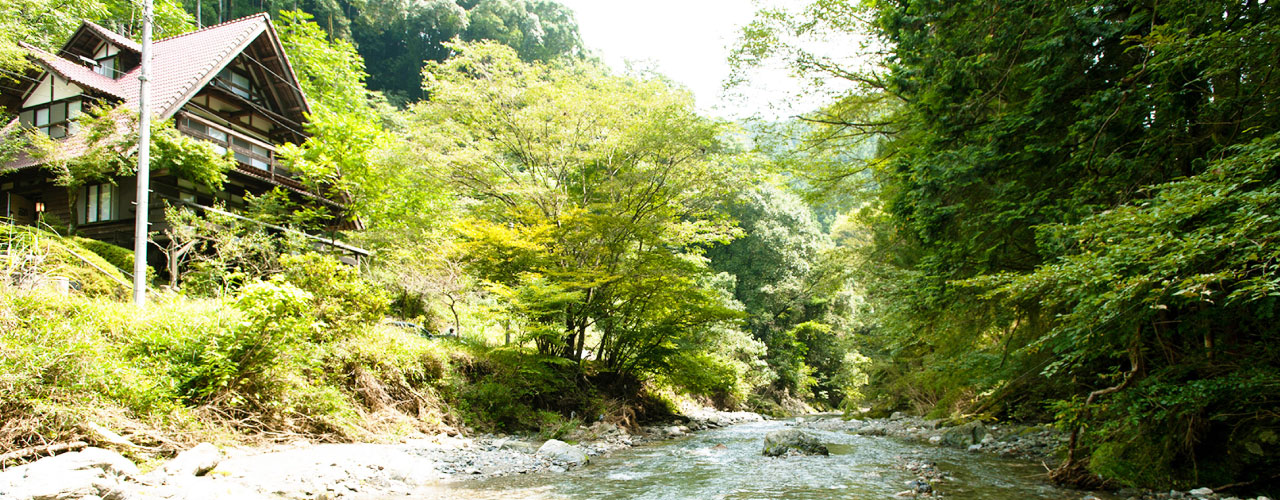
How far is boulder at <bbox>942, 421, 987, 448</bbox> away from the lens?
11.5 metres

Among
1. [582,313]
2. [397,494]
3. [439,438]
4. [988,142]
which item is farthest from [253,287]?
[988,142]

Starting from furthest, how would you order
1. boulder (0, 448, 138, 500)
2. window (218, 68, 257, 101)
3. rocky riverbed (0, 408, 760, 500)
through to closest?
window (218, 68, 257, 101) → rocky riverbed (0, 408, 760, 500) → boulder (0, 448, 138, 500)

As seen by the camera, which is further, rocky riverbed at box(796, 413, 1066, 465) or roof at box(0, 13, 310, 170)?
roof at box(0, 13, 310, 170)

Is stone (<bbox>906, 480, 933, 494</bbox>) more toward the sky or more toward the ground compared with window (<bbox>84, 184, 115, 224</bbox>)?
more toward the ground

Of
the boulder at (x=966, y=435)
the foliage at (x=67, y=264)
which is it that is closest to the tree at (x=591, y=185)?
the boulder at (x=966, y=435)

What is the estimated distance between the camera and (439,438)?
405 inches

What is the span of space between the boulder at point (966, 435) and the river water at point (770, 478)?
64 centimetres

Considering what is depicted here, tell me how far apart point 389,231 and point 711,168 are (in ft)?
28.9

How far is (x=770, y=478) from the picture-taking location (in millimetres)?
8391

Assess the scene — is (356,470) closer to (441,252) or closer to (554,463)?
(554,463)

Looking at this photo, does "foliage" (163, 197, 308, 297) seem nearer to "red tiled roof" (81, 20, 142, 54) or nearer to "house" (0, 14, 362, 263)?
"house" (0, 14, 362, 263)

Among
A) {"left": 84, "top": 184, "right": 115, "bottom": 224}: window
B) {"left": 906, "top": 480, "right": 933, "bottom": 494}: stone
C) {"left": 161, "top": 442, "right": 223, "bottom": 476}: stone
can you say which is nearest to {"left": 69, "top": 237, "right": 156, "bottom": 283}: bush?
{"left": 84, "top": 184, "right": 115, "bottom": 224}: window

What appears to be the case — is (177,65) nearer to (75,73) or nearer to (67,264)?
(75,73)

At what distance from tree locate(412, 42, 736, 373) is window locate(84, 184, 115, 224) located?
8.52 meters
